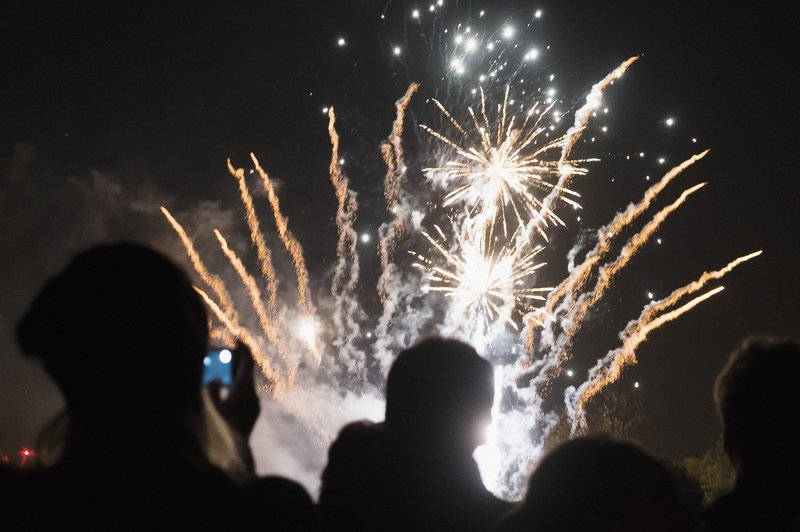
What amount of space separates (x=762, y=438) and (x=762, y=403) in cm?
11

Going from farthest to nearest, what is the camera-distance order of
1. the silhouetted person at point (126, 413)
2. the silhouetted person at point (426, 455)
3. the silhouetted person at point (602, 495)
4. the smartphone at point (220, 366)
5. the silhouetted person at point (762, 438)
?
the silhouetted person at point (426, 455) < the smartphone at point (220, 366) < the silhouetted person at point (762, 438) < the silhouetted person at point (602, 495) < the silhouetted person at point (126, 413)

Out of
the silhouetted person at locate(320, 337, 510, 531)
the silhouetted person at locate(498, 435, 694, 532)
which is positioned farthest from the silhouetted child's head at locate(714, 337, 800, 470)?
the silhouetted person at locate(320, 337, 510, 531)

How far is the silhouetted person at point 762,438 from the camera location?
2.08 m

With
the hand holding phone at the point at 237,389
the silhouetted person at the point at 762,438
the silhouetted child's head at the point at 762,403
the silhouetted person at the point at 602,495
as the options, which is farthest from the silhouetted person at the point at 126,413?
the silhouetted child's head at the point at 762,403

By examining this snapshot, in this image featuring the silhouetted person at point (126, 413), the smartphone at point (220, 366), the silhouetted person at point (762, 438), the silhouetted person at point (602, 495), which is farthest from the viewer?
the smartphone at point (220, 366)

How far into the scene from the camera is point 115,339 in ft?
5.04

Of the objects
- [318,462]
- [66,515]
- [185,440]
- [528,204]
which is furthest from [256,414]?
[318,462]

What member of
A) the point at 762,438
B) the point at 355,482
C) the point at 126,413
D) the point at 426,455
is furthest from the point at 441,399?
the point at 126,413

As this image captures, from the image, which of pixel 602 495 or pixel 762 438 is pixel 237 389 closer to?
pixel 602 495

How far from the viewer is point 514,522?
72.7 inches

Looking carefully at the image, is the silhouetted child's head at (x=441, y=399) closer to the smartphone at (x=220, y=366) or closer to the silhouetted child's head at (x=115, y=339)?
→ the smartphone at (x=220, y=366)

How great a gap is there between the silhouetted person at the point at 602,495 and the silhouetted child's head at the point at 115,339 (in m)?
0.95

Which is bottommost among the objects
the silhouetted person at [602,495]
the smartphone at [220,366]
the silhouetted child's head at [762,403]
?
the silhouetted person at [602,495]

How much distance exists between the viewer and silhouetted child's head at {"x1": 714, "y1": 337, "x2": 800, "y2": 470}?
2176 millimetres
